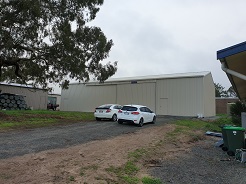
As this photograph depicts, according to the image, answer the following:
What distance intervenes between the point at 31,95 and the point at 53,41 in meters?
23.9

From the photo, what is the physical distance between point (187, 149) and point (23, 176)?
7.17 metres

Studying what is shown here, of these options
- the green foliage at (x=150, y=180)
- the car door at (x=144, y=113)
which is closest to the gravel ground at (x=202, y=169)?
the green foliage at (x=150, y=180)

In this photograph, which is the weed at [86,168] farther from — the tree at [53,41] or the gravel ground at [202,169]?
the tree at [53,41]

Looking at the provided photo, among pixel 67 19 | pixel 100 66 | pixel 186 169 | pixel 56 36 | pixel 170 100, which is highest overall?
pixel 67 19

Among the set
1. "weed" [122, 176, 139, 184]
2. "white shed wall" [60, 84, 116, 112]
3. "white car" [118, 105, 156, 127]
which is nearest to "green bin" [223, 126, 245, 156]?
"weed" [122, 176, 139, 184]

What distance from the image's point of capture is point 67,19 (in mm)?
18781

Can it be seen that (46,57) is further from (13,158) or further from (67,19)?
(13,158)

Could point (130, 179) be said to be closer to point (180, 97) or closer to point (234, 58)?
point (234, 58)

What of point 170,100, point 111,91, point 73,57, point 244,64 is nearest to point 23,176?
point 244,64

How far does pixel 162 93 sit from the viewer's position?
32.1 metres

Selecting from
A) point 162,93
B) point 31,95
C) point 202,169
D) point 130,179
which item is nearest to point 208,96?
point 162,93

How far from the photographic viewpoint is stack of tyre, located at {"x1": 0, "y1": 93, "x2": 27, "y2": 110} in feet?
106

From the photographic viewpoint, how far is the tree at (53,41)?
16.1m

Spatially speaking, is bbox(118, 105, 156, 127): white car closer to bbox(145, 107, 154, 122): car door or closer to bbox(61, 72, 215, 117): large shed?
bbox(145, 107, 154, 122): car door
